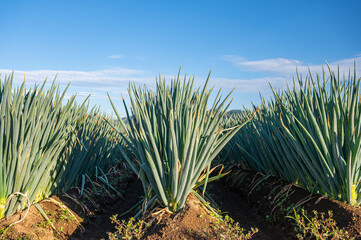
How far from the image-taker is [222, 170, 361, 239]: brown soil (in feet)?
9.78

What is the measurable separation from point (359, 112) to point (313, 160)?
684mm

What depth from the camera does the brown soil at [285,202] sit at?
2.98 meters

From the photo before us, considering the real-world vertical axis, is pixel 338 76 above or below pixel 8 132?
above

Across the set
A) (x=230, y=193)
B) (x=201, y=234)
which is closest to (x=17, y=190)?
(x=201, y=234)

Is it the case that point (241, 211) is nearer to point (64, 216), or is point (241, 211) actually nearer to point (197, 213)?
point (197, 213)

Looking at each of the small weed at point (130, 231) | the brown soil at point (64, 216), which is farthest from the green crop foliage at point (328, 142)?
the brown soil at point (64, 216)

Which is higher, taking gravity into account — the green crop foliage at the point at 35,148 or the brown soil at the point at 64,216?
the green crop foliage at the point at 35,148

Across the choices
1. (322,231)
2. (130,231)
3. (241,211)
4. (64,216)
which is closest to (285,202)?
(241,211)

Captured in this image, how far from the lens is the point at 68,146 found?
3.97 metres

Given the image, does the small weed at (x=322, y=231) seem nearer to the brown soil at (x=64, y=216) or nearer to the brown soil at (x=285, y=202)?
the brown soil at (x=285, y=202)

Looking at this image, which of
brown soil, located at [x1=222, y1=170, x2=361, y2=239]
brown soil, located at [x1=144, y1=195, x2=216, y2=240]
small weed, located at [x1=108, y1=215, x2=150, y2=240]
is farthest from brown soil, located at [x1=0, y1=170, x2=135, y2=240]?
brown soil, located at [x1=222, y1=170, x2=361, y2=239]

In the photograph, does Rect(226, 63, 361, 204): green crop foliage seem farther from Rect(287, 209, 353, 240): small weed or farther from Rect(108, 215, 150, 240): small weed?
Rect(108, 215, 150, 240): small weed

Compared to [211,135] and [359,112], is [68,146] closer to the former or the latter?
[211,135]

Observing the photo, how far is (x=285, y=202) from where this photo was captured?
3.84 metres
